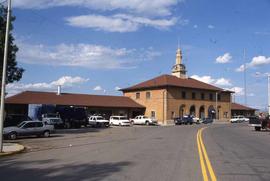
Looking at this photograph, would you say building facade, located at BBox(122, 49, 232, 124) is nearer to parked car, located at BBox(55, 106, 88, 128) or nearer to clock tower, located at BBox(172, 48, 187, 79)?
clock tower, located at BBox(172, 48, 187, 79)

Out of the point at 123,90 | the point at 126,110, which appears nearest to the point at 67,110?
the point at 126,110

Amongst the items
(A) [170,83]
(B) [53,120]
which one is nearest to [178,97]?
(A) [170,83]

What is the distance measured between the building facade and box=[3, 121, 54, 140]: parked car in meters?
50.6

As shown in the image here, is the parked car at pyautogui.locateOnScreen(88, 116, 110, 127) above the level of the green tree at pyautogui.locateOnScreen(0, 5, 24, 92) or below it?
below

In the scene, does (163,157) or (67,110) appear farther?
(67,110)

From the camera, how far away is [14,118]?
135ft

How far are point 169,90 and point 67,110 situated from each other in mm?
35164

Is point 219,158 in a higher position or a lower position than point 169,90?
lower

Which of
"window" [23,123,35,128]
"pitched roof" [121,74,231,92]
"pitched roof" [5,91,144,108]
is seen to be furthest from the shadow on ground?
"pitched roof" [121,74,231,92]

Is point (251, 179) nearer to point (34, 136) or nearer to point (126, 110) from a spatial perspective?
point (34, 136)

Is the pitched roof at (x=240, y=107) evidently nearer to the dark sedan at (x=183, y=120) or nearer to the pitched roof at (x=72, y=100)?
the pitched roof at (x=72, y=100)

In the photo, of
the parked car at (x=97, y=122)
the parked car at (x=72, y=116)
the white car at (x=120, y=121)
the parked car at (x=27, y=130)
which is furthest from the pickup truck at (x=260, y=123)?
the parked car at (x=27, y=130)

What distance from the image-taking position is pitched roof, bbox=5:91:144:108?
66000mm

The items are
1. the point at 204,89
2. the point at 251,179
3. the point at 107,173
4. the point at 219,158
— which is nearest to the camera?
the point at 251,179
